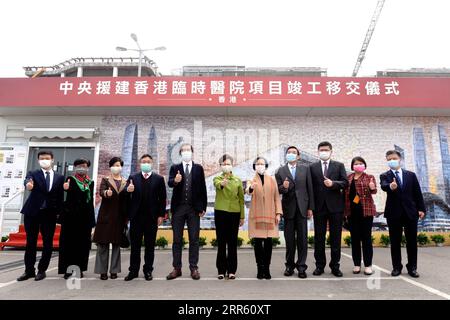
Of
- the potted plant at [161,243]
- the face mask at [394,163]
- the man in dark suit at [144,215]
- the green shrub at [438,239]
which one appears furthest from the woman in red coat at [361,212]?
the green shrub at [438,239]

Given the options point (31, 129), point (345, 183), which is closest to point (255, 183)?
point (345, 183)

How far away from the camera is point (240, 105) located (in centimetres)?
806

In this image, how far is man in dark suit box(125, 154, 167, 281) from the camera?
4.40 m

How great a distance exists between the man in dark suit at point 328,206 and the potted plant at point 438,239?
533cm

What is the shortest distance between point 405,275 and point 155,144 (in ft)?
21.9

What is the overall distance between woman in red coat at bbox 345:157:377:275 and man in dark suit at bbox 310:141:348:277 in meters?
0.15

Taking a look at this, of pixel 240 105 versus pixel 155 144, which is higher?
pixel 240 105

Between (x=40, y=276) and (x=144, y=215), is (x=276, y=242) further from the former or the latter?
(x=40, y=276)

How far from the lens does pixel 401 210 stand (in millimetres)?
4574

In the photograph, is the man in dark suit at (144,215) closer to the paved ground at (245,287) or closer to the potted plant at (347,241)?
the paved ground at (245,287)

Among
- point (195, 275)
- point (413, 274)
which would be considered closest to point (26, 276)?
point (195, 275)

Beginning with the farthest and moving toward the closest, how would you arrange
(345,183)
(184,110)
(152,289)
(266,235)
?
(184,110) → (345,183) → (266,235) → (152,289)

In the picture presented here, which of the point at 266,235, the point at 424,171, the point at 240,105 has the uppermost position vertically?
the point at 240,105

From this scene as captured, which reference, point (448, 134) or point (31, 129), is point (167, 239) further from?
point (448, 134)
